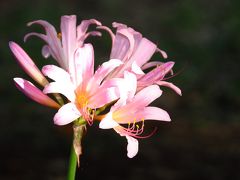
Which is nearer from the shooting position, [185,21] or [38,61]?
[38,61]

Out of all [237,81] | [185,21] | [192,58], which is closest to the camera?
[237,81]

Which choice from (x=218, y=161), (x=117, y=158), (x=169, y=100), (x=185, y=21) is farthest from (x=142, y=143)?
(x=185, y=21)

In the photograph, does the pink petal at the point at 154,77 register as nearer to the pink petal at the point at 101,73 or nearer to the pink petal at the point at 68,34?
the pink petal at the point at 101,73

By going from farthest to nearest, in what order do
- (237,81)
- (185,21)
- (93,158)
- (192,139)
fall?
(185,21), (237,81), (192,139), (93,158)

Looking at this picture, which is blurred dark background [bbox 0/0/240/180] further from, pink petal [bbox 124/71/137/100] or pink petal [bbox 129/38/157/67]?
pink petal [bbox 124/71/137/100]

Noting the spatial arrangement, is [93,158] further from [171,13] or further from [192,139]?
[171,13]

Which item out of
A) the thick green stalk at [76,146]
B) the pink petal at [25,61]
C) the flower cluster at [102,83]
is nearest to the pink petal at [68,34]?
the flower cluster at [102,83]

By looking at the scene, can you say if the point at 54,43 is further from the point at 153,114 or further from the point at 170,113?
the point at 170,113

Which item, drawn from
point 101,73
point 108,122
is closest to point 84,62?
point 101,73
